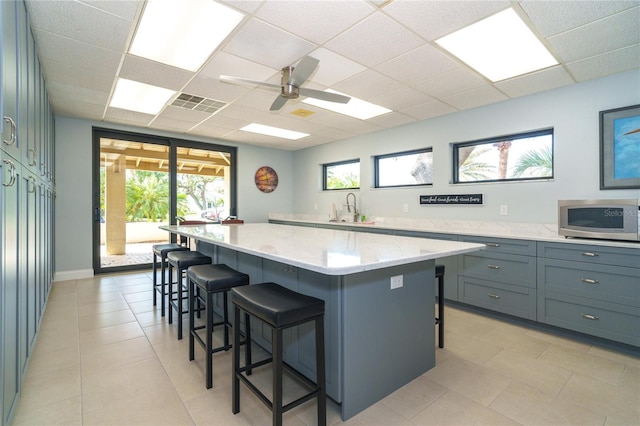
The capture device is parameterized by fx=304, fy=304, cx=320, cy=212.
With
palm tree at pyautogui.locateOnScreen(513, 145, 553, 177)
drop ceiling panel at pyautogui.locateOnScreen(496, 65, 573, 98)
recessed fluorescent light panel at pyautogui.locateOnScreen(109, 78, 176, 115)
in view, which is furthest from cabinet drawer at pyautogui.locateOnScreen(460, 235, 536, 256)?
recessed fluorescent light panel at pyautogui.locateOnScreen(109, 78, 176, 115)

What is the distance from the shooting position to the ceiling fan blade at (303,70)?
2252 mm

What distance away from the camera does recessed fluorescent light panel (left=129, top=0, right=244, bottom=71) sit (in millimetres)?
2111

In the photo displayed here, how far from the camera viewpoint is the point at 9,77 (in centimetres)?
151

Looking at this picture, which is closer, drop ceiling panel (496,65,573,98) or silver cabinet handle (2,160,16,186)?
silver cabinet handle (2,160,16,186)

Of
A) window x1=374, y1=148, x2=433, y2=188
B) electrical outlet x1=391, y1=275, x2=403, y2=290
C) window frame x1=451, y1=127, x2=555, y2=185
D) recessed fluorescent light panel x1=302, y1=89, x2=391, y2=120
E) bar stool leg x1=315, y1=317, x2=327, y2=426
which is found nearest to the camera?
bar stool leg x1=315, y1=317, x2=327, y2=426

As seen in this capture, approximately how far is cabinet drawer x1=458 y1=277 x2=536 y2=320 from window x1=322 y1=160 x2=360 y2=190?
9.26 ft

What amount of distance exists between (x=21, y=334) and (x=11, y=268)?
0.57m

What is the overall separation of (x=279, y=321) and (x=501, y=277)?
272cm

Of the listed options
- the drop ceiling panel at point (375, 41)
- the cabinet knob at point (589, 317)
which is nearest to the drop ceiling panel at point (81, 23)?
the drop ceiling panel at point (375, 41)

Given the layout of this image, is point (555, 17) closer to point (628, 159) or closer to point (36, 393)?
point (628, 159)

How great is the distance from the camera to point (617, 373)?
2172 millimetres

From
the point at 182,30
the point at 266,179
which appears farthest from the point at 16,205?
the point at 266,179

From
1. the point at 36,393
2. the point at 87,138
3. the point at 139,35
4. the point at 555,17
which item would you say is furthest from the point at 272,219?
the point at 555,17

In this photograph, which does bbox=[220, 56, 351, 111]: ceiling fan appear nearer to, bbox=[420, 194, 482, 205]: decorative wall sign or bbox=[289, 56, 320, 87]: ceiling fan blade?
bbox=[289, 56, 320, 87]: ceiling fan blade
